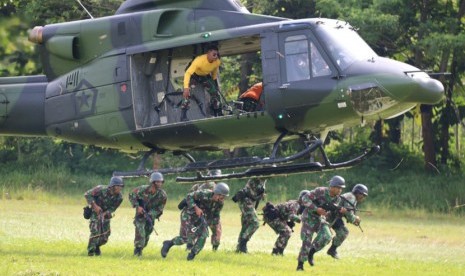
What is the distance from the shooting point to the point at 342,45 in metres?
14.4

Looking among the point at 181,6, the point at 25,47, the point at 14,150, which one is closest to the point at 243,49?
the point at 181,6

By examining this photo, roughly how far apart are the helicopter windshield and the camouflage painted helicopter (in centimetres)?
2

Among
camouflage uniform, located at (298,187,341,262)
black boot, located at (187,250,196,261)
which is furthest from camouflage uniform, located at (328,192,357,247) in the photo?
black boot, located at (187,250,196,261)

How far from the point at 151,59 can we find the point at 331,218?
414 centimetres

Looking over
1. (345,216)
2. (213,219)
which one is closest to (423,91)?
(345,216)

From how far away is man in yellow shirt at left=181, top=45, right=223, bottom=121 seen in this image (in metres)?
15.1

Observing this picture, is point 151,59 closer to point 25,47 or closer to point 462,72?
point 25,47

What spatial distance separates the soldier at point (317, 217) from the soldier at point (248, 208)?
6.04 ft

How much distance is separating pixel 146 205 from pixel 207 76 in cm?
272

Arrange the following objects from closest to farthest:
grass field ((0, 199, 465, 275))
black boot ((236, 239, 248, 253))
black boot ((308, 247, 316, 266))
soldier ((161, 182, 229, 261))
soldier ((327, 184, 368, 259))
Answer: grass field ((0, 199, 465, 275)) < black boot ((308, 247, 316, 266)) < soldier ((161, 182, 229, 261)) < soldier ((327, 184, 368, 259)) < black boot ((236, 239, 248, 253))

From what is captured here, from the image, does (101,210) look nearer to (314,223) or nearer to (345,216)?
(314,223)

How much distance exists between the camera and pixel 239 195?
1820cm

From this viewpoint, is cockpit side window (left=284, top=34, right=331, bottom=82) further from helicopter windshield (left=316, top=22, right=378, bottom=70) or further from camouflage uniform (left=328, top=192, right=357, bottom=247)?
camouflage uniform (left=328, top=192, right=357, bottom=247)

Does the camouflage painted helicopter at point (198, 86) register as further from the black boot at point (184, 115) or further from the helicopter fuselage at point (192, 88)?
the black boot at point (184, 115)
